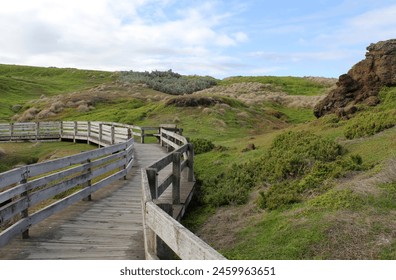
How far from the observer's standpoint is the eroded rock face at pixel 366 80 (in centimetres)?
1691

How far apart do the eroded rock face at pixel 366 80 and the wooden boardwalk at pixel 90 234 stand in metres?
11.5

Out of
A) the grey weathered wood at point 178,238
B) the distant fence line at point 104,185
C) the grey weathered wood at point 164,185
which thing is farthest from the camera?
the grey weathered wood at point 164,185

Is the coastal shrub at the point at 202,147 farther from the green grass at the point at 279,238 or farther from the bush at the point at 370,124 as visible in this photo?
the green grass at the point at 279,238

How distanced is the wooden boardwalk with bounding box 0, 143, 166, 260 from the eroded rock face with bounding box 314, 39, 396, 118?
1150 cm

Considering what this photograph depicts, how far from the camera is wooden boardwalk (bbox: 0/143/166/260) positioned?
20.2ft

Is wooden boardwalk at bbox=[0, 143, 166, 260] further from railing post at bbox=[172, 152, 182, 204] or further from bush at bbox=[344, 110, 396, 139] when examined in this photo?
bush at bbox=[344, 110, 396, 139]

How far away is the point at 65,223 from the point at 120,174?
483 cm

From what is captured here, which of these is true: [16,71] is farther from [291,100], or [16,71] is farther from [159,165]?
[159,165]

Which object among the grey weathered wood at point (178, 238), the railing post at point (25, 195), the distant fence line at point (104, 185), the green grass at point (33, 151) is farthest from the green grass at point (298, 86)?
the grey weathered wood at point (178, 238)

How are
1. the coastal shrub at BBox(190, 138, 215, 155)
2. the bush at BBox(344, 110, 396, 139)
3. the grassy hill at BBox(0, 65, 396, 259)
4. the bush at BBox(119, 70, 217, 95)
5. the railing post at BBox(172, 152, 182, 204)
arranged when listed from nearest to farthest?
the grassy hill at BBox(0, 65, 396, 259) → the railing post at BBox(172, 152, 182, 204) → the bush at BBox(344, 110, 396, 139) → the coastal shrub at BBox(190, 138, 215, 155) → the bush at BBox(119, 70, 217, 95)

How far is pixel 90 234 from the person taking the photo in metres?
7.16

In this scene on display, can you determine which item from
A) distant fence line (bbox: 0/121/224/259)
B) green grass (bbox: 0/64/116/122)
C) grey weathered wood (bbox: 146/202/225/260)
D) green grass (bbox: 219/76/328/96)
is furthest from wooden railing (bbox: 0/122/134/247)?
green grass (bbox: 219/76/328/96)

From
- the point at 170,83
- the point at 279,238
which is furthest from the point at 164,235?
the point at 170,83
